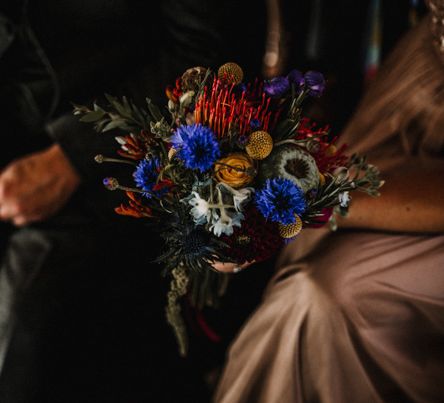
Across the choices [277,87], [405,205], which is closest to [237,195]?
[277,87]

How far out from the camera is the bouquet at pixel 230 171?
61 cm

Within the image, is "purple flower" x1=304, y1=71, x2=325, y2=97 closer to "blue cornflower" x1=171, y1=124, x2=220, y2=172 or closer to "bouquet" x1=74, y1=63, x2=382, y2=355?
"bouquet" x1=74, y1=63, x2=382, y2=355

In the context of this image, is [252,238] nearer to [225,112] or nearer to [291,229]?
[291,229]

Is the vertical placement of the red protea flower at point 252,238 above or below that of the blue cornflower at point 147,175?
below

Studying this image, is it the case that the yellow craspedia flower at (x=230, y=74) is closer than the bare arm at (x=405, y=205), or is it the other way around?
the yellow craspedia flower at (x=230, y=74)

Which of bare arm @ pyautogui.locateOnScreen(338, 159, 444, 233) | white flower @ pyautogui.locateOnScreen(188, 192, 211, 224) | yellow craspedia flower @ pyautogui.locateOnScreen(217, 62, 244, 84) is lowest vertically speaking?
bare arm @ pyautogui.locateOnScreen(338, 159, 444, 233)

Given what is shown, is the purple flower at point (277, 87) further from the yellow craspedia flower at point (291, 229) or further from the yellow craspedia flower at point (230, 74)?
the yellow craspedia flower at point (291, 229)

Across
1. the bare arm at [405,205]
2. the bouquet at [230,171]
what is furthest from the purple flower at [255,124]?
the bare arm at [405,205]

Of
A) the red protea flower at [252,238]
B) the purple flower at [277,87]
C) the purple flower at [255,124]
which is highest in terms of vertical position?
the purple flower at [277,87]

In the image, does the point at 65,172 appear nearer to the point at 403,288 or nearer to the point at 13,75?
the point at 13,75

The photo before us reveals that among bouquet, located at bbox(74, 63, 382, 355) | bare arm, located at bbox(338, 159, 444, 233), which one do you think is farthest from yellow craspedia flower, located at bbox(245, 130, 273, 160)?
bare arm, located at bbox(338, 159, 444, 233)

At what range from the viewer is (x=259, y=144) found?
0.63 meters

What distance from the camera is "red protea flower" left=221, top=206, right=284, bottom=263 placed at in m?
0.65

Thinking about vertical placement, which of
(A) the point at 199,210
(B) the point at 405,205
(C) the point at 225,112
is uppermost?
(C) the point at 225,112
